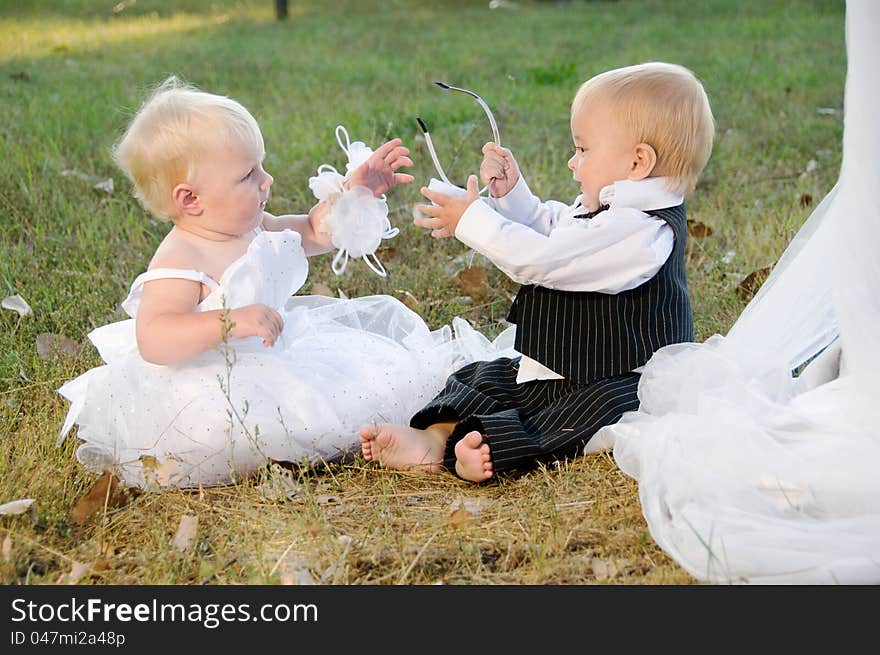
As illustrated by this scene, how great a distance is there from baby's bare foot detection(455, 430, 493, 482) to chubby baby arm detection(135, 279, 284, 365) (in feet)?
1.93

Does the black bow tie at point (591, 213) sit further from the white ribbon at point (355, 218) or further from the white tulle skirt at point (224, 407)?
the white tulle skirt at point (224, 407)

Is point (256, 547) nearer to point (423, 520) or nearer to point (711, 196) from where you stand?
point (423, 520)

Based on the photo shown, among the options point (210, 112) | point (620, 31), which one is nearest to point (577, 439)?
point (210, 112)

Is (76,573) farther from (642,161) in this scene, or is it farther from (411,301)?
(411,301)

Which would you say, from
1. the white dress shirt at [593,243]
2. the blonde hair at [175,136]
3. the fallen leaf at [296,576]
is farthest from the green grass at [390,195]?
the blonde hair at [175,136]

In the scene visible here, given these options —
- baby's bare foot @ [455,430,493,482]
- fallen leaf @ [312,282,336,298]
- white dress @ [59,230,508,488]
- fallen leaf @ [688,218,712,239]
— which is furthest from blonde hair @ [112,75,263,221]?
fallen leaf @ [688,218,712,239]

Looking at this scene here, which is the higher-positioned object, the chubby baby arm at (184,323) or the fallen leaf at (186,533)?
the chubby baby arm at (184,323)

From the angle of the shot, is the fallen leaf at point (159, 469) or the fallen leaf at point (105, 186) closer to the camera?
the fallen leaf at point (159, 469)

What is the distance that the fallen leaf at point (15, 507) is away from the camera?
2705mm

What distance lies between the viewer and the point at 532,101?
7145 millimetres

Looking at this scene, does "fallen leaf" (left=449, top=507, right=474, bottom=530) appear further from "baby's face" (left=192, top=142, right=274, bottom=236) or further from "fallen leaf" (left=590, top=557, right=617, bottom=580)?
"baby's face" (left=192, top=142, right=274, bottom=236)

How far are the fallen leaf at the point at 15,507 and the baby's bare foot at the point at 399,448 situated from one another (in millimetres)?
878

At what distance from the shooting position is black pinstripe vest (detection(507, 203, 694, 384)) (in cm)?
310

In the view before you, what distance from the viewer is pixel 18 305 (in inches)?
158
